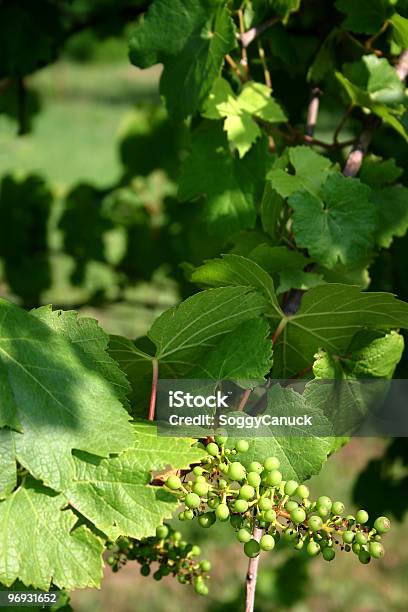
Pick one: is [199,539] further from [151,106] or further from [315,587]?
[151,106]

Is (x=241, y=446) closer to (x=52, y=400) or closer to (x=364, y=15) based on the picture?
(x=52, y=400)

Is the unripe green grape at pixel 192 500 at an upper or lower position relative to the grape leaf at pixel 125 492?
upper

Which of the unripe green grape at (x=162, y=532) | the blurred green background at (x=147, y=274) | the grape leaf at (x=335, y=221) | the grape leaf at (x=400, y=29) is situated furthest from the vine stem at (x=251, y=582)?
the blurred green background at (x=147, y=274)

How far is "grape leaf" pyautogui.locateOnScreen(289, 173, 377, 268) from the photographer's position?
46.4 inches

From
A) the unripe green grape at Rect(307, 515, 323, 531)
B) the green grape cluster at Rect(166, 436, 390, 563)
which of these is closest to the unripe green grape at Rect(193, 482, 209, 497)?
the green grape cluster at Rect(166, 436, 390, 563)

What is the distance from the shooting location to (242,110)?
1.38 m

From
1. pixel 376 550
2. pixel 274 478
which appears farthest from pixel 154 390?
pixel 376 550

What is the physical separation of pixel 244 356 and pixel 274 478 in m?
0.17

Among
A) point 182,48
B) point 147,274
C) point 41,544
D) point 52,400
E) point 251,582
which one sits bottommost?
point 147,274

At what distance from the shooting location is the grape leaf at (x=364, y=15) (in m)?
1.35

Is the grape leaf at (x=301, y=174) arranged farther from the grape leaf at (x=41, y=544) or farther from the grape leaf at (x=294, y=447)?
the grape leaf at (x=41, y=544)

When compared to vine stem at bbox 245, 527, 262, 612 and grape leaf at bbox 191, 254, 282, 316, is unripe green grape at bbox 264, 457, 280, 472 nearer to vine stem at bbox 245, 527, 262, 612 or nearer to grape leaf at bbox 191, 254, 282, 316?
vine stem at bbox 245, 527, 262, 612

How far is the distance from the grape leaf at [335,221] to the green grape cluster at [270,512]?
365 mm

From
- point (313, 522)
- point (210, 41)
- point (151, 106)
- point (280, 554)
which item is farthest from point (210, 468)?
point (280, 554)
